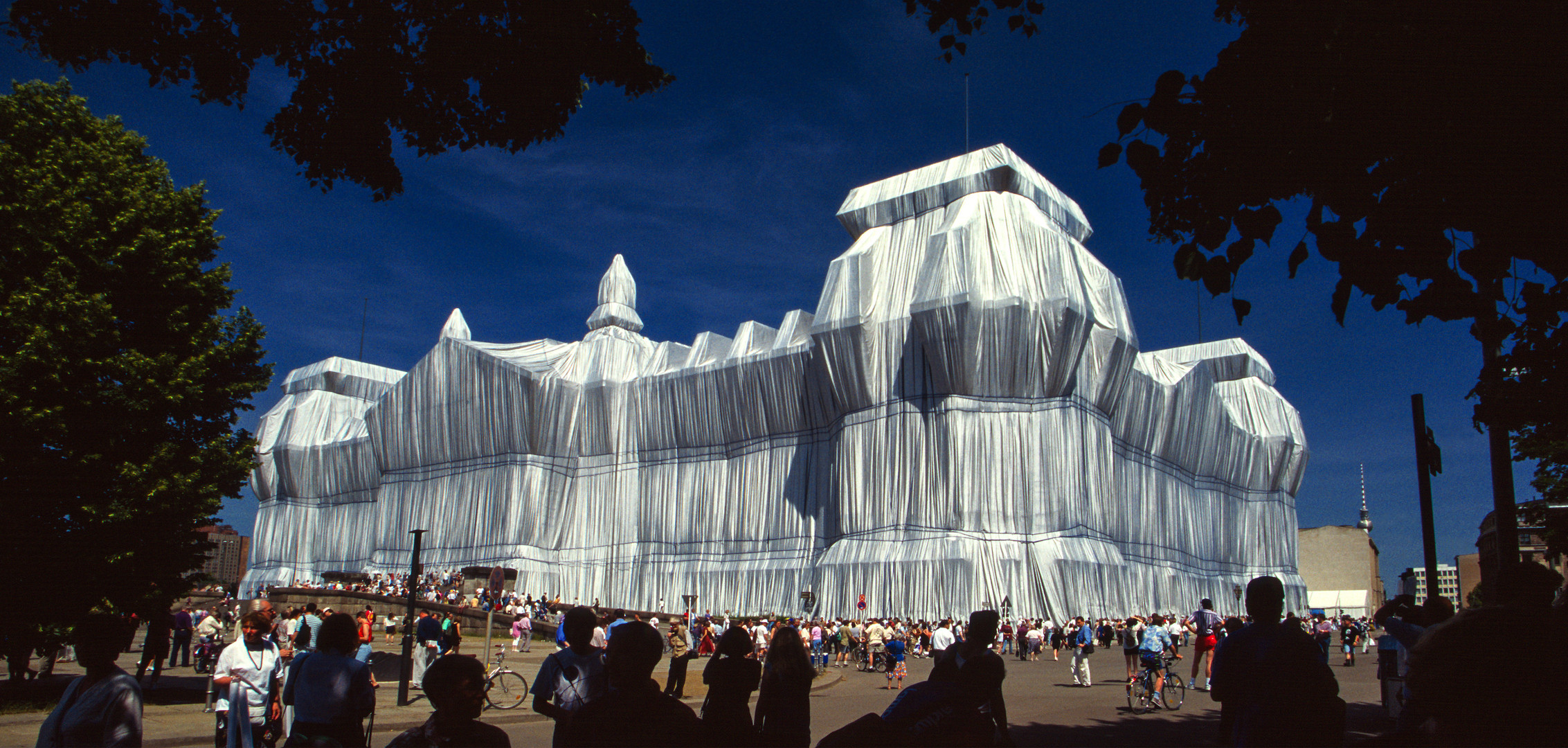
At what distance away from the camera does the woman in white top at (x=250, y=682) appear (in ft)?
23.2

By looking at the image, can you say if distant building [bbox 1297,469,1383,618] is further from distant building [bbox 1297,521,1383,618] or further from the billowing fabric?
the billowing fabric

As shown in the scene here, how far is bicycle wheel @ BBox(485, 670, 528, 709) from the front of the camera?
46.5 feet

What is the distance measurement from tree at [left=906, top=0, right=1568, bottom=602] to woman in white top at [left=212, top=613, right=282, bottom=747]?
6519mm

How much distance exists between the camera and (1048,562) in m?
34.8

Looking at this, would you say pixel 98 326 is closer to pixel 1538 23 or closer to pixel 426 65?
pixel 426 65

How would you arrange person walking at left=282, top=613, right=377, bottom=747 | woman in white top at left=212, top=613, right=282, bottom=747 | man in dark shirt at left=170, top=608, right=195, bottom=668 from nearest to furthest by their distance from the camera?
person walking at left=282, top=613, right=377, bottom=747
woman in white top at left=212, top=613, right=282, bottom=747
man in dark shirt at left=170, top=608, right=195, bottom=668

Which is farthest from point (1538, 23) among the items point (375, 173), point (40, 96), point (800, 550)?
point (800, 550)

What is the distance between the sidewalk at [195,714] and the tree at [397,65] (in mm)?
6322

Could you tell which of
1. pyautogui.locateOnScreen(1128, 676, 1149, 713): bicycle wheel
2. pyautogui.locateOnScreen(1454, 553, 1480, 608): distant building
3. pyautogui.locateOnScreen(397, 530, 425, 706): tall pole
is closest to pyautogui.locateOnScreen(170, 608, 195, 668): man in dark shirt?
pyautogui.locateOnScreen(397, 530, 425, 706): tall pole

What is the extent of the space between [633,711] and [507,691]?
11.5 metres

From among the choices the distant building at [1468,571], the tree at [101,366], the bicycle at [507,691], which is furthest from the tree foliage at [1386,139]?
the distant building at [1468,571]

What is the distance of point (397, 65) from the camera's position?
8953 mm

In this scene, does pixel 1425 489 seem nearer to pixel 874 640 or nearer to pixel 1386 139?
pixel 1386 139

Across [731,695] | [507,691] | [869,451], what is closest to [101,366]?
[507,691]
